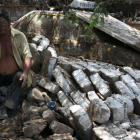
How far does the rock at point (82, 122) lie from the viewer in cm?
277

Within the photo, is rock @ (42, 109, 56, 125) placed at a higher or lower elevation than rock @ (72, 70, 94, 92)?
lower

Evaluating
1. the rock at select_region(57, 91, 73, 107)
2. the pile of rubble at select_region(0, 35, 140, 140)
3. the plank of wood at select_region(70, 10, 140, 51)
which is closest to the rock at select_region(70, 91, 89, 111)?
the pile of rubble at select_region(0, 35, 140, 140)

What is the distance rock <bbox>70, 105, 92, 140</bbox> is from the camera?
277 centimetres

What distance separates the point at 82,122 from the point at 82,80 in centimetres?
119

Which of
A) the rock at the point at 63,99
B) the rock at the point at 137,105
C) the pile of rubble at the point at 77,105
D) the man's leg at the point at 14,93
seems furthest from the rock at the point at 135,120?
the man's leg at the point at 14,93

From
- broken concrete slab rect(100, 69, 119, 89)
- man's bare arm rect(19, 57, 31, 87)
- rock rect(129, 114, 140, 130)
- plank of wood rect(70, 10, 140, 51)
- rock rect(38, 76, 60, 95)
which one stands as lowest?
rock rect(129, 114, 140, 130)

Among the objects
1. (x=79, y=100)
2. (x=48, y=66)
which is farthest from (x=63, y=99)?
(x=48, y=66)

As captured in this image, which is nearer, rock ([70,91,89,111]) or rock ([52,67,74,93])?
rock ([70,91,89,111])

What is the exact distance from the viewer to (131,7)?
534 inches

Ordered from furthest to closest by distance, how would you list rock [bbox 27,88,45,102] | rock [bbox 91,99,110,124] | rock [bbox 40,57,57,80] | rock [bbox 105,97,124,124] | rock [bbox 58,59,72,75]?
rock [bbox 58,59,72,75]
rock [bbox 40,57,57,80]
rock [bbox 27,88,45,102]
rock [bbox 105,97,124,124]
rock [bbox 91,99,110,124]

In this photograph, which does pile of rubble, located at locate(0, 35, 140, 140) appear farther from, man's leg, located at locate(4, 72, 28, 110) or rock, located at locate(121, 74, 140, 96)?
man's leg, located at locate(4, 72, 28, 110)

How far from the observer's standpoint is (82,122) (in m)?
2.78

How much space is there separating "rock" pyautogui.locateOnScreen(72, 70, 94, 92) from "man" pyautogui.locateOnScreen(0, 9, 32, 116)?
3.28 feet

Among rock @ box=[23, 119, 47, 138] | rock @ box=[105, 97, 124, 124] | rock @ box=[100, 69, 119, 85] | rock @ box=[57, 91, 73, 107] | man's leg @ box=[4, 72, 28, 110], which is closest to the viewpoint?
rock @ box=[23, 119, 47, 138]
